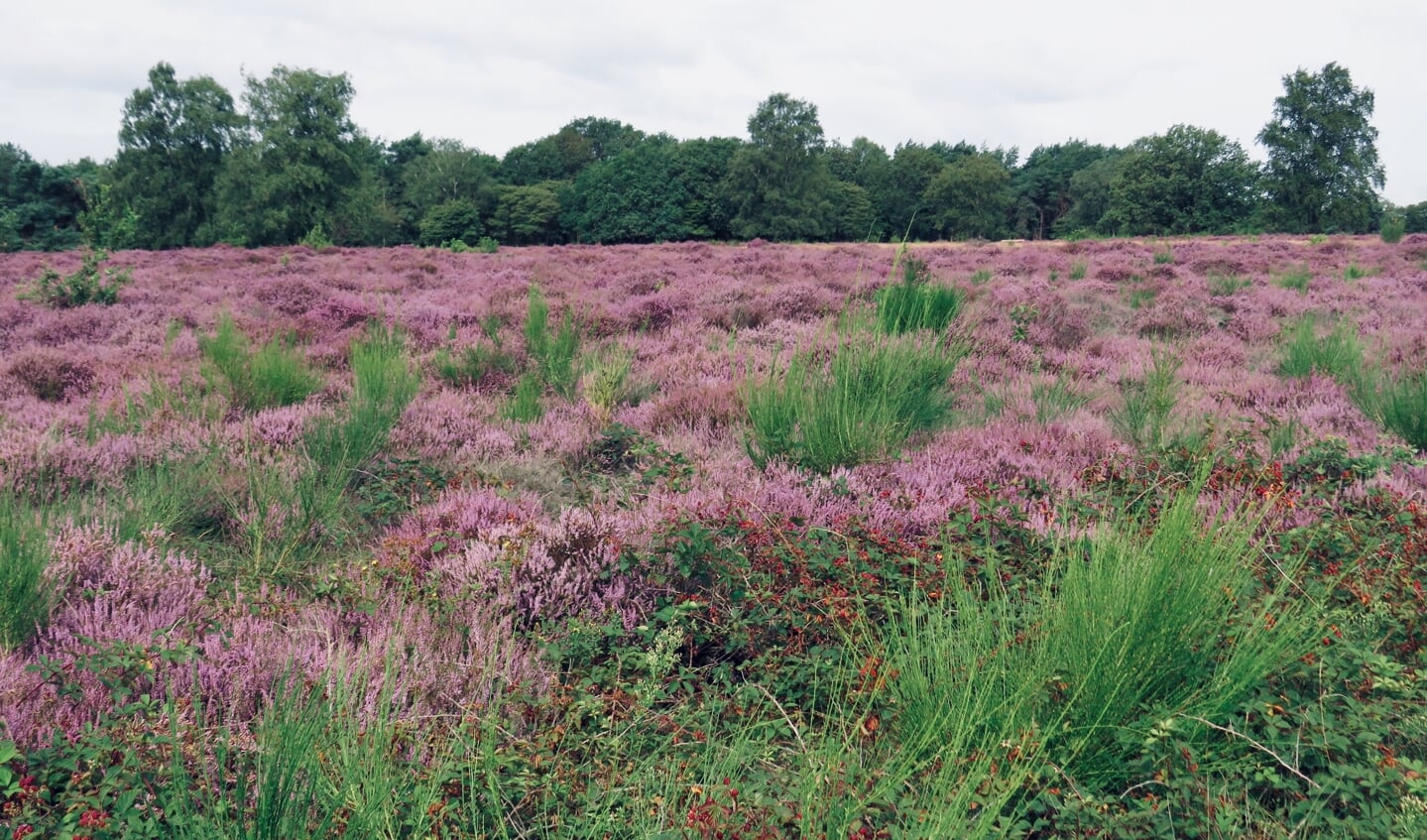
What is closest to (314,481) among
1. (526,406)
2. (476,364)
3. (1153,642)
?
(526,406)

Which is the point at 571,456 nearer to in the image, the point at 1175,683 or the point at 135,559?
the point at 135,559

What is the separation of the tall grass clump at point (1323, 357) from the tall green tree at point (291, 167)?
158 ft

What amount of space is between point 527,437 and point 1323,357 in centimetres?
676

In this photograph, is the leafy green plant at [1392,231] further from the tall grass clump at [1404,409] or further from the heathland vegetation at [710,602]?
the tall grass clump at [1404,409]

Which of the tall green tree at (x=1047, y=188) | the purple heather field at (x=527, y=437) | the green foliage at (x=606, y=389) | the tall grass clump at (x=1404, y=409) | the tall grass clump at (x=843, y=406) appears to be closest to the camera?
the purple heather field at (x=527, y=437)

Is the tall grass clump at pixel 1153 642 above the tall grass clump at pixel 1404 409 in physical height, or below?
below

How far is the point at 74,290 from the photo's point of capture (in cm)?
1030

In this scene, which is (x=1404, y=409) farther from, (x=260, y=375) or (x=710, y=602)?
(x=260, y=375)

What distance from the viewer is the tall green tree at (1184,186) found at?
55281 mm

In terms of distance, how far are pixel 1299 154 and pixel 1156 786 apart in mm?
65767

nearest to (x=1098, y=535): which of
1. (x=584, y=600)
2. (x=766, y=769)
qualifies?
(x=766, y=769)

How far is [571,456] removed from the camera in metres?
4.47

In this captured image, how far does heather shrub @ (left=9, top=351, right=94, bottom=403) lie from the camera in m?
5.79

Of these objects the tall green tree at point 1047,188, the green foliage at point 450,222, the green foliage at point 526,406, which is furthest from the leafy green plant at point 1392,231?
the tall green tree at point 1047,188
